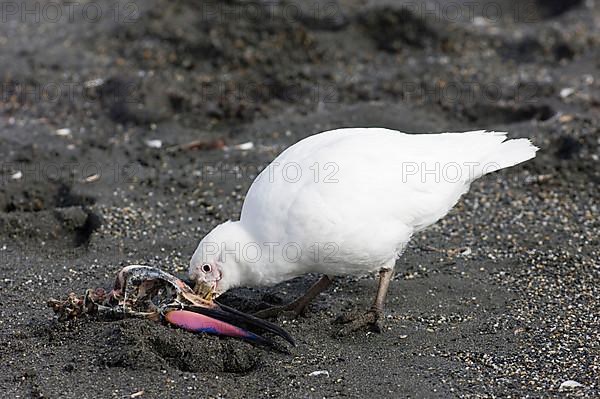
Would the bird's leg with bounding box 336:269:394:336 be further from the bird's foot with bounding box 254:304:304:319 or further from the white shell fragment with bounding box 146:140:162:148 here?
the white shell fragment with bounding box 146:140:162:148

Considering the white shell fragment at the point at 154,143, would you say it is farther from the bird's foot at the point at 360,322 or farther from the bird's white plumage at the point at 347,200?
the bird's foot at the point at 360,322

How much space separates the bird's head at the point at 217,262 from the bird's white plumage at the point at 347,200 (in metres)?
0.02

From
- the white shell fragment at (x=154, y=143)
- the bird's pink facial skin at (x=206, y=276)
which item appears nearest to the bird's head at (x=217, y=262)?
the bird's pink facial skin at (x=206, y=276)

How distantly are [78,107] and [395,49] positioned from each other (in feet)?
11.3

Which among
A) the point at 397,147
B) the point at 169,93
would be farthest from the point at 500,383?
the point at 169,93

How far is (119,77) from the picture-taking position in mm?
9102

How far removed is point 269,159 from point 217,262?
8.47 feet

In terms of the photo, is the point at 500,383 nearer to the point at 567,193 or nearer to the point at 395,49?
the point at 567,193

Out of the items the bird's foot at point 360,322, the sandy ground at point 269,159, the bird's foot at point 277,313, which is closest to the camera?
the sandy ground at point 269,159

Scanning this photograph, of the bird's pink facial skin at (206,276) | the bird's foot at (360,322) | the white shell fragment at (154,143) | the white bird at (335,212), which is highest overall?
→ the white bird at (335,212)

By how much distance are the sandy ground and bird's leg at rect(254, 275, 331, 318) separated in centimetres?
10

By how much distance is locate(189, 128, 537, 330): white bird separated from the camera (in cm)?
520

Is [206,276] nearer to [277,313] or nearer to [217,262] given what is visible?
[217,262]

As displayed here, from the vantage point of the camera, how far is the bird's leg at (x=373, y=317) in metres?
5.43
